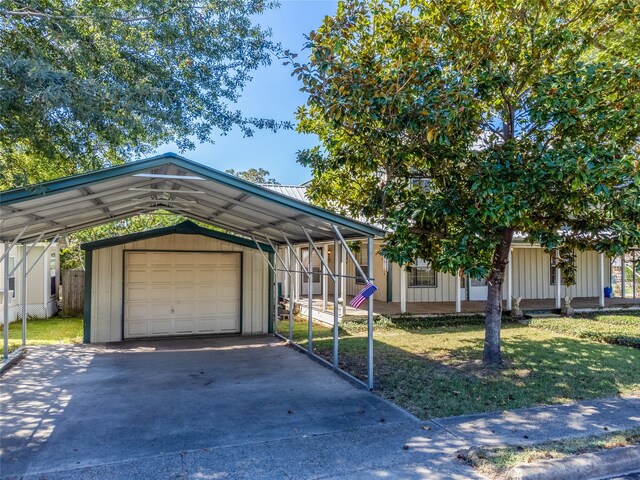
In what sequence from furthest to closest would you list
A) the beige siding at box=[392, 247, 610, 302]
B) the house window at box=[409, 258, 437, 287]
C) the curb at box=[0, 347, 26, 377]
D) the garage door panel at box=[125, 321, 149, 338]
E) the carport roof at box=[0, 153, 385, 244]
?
1. the beige siding at box=[392, 247, 610, 302]
2. the house window at box=[409, 258, 437, 287]
3. the garage door panel at box=[125, 321, 149, 338]
4. the curb at box=[0, 347, 26, 377]
5. the carport roof at box=[0, 153, 385, 244]

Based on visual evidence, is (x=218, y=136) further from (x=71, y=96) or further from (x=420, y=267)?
(x=420, y=267)

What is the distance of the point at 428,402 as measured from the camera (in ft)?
19.9

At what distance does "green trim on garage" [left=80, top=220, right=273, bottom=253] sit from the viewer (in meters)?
10.4

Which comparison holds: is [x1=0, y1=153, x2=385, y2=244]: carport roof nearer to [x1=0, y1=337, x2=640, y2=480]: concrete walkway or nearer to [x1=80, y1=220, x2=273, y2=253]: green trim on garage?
[x1=80, y1=220, x2=273, y2=253]: green trim on garage

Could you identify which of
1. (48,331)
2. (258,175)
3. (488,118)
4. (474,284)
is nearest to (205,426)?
(488,118)

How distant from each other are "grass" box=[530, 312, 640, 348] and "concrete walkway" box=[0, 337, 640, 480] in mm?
4887

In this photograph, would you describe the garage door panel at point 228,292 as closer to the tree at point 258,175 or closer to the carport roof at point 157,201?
the carport roof at point 157,201

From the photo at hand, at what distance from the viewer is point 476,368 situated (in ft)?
25.9

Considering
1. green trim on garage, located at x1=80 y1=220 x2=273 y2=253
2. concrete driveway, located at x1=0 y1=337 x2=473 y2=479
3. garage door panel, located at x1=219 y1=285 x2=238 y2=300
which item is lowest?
concrete driveway, located at x1=0 y1=337 x2=473 y2=479

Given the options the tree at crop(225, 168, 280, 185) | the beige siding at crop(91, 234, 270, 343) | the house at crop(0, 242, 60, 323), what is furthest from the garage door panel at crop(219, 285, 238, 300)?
the tree at crop(225, 168, 280, 185)

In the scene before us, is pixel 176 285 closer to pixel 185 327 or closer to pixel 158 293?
pixel 158 293

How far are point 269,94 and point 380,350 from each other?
339 inches

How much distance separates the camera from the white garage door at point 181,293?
11.0m

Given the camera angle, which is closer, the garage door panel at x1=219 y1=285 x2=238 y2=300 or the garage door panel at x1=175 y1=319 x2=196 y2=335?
the garage door panel at x1=175 y1=319 x2=196 y2=335
